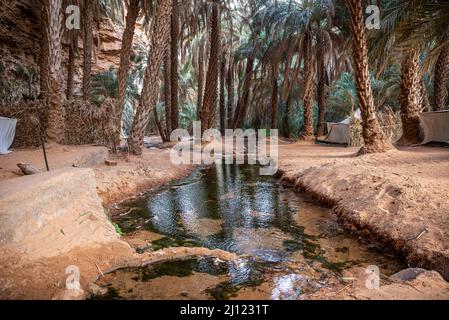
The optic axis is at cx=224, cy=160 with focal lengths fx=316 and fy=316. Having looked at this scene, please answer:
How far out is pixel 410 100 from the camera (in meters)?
10.3

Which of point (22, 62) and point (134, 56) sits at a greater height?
point (134, 56)

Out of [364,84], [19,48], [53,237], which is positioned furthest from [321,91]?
[53,237]

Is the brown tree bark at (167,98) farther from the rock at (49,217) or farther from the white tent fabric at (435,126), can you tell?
the rock at (49,217)

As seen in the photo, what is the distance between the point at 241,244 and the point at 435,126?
850 cm

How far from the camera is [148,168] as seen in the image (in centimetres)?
793

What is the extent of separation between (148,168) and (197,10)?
11.6 m

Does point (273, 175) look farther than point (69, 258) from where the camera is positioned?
Yes

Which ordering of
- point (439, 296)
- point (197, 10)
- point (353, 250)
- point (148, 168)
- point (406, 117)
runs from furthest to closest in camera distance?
point (197, 10) → point (406, 117) → point (148, 168) → point (353, 250) → point (439, 296)

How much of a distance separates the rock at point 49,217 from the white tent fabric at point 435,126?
31.3 feet

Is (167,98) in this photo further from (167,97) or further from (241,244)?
(241,244)

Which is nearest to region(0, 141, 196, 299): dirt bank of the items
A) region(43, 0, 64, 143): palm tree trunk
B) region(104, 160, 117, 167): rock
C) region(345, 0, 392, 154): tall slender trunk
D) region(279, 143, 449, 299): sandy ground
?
region(279, 143, 449, 299): sandy ground

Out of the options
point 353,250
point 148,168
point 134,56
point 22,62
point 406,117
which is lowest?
point 353,250
